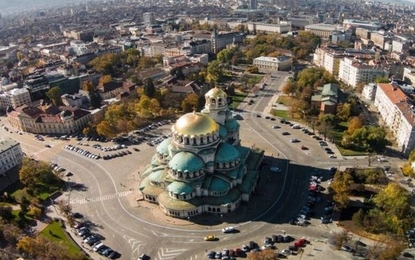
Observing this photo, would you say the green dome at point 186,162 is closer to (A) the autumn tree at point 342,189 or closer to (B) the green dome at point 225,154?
(B) the green dome at point 225,154

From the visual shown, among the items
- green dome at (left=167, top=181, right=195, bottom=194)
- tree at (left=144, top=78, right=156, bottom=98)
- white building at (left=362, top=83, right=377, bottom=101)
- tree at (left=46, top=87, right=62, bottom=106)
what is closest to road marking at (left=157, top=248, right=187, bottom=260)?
green dome at (left=167, top=181, right=195, bottom=194)

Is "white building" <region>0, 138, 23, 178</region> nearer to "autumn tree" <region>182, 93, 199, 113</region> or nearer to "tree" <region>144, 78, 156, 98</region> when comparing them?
"tree" <region>144, 78, 156, 98</region>

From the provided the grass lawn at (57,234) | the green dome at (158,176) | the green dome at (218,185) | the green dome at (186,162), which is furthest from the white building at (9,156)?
the green dome at (218,185)

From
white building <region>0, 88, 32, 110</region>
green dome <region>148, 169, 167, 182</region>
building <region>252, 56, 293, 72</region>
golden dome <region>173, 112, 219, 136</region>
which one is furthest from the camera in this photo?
building <region>252, 56, 293, 72</region>

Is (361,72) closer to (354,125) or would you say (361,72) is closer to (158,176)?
(354,125)

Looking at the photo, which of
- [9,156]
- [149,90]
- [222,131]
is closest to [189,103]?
[149,90]
